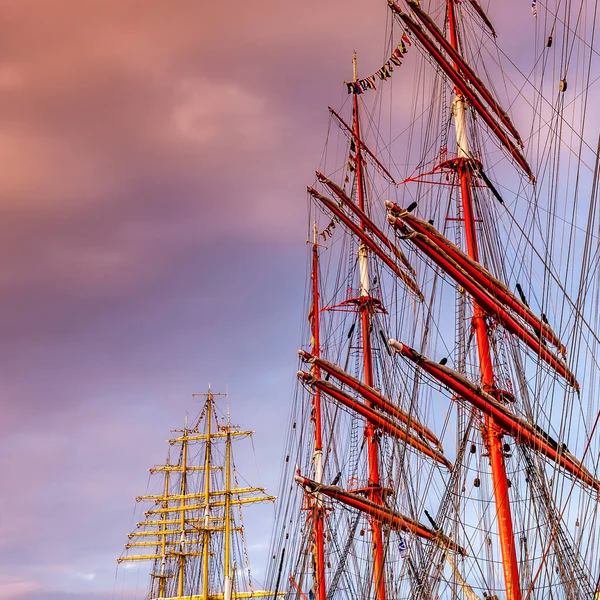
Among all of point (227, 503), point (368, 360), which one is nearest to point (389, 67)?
point (368, 360)

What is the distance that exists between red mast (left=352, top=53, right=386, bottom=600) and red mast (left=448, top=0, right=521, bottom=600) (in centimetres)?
788

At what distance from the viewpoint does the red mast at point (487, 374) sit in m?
19.7

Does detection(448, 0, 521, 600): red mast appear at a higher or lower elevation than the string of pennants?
lower

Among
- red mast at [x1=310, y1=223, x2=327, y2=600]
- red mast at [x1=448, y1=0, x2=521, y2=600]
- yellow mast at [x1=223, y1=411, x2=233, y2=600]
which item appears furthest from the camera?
yellow mast at [x1=223, y1=411, x2=233, y2=600]

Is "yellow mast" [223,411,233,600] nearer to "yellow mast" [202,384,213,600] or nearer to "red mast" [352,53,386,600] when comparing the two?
"yellow mast" [202,384,213,600]

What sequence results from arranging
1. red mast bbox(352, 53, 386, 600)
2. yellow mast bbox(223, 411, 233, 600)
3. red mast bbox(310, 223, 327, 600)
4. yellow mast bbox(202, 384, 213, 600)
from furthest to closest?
1. yellow mast bbox(202, 384, 213, 600)
2. yellow mast bbox(223, 411, 233, 600)
3. red mast bbox(310, 223, 327, 600)
4. red mast bbox(352, 53, 386, 600)

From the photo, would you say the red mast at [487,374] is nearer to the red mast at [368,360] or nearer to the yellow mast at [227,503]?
the red mast at [368,360]

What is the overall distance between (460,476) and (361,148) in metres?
22.9

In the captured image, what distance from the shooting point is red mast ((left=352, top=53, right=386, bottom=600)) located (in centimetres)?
3074

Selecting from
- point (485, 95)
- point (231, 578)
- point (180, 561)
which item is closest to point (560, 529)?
point (485, 95)

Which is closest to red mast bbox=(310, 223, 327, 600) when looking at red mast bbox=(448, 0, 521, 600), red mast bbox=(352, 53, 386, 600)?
red mast bbox=(352, 53, 386, 600)

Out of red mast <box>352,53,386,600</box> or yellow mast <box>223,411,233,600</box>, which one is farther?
yellow mast <box>223,411,233,600</box>

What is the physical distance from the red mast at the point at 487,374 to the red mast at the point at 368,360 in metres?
7.88

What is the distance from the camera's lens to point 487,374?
74.1 feet
